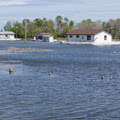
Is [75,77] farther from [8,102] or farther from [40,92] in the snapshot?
[8,102]

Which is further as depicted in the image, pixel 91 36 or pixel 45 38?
pixel 45 38

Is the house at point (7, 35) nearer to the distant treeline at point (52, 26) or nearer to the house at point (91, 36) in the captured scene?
the distant treeline at point (52, 26)

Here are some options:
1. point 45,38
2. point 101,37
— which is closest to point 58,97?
point 101,37

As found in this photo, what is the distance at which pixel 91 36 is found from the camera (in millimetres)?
110188

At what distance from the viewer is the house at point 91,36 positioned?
11044 cm

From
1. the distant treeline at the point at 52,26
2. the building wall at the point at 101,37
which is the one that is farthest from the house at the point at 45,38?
the building wall at the point at 101,37

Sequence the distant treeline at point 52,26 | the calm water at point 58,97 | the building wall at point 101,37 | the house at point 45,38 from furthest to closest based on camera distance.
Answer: the distant treeline at point 52,26, the house at point 45,38, the building wall at point 101,37, the calm water at point 58,97

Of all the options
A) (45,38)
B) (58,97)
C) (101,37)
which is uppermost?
(101,37)

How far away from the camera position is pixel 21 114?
17.6 metres

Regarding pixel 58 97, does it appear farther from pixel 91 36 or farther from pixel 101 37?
pixel 101 37

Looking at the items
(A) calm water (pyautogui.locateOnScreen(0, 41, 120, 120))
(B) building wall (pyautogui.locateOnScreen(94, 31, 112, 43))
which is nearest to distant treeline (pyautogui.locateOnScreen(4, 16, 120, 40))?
(B) building wall (pyautogui.locateOnScreen(94, 31, 112, 43))

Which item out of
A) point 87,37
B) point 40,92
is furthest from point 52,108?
point 87,37

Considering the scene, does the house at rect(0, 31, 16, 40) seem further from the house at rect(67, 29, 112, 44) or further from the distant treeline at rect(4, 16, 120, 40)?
the house at rect(67, 29, 112, 44)

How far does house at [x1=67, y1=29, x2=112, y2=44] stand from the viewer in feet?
362
